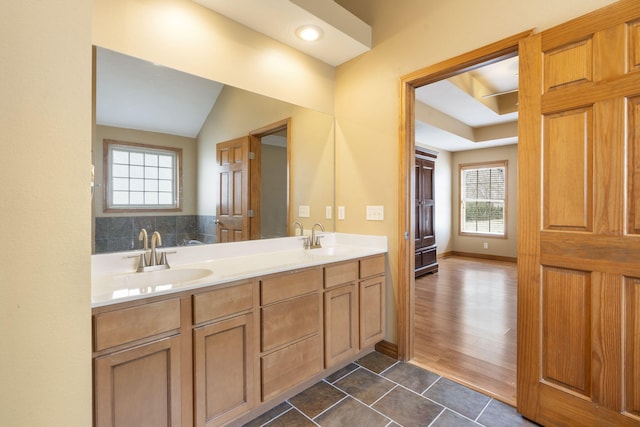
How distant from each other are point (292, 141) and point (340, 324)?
154 cm

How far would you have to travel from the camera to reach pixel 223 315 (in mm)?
1493

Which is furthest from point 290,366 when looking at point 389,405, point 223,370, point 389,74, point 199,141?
point 389,74

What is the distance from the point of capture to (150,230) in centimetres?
176

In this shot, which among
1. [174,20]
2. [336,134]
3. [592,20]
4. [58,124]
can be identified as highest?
[174,20]

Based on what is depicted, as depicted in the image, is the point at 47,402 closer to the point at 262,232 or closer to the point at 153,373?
the point at 153,373

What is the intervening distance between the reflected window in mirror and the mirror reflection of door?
0.30m

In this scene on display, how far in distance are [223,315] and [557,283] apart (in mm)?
1759

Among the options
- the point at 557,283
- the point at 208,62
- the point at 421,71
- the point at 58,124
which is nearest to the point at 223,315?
the point at 58,124

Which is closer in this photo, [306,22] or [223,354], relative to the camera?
[223,354]

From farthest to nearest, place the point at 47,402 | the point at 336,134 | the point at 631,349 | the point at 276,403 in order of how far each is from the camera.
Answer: the point at 336,134
the point at 276,403
the point at 631,349
the point at 47,402

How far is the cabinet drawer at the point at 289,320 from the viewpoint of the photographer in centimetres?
168

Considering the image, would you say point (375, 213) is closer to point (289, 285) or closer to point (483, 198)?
point (289, 285)

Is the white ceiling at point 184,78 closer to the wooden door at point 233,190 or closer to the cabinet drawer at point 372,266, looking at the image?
the wooden door at point 233,190

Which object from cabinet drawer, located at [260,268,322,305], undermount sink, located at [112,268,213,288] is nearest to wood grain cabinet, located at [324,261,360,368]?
cabinet drawer, located at [260,268,322,305]
